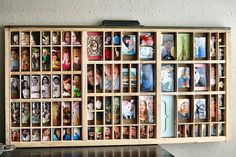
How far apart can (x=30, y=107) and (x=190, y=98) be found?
110 cm

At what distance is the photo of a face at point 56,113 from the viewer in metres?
3.03

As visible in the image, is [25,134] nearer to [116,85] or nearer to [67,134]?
[67,134]

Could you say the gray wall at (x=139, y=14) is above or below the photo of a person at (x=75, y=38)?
above

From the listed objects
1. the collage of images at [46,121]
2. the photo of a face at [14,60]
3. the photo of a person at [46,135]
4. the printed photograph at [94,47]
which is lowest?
the photo of a person at [46,135]

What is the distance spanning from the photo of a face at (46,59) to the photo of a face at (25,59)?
10 centimetres

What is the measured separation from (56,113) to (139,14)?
0.89m

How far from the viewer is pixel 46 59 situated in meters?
3.02

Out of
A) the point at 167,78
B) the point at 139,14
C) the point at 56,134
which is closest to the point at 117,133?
the point at 56,134

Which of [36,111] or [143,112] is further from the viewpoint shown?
[143,112]

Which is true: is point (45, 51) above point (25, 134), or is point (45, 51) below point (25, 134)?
above

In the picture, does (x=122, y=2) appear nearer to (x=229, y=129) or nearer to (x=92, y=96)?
(x=92, y=96)

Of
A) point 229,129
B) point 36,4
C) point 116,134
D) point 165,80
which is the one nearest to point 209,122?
point 229,129

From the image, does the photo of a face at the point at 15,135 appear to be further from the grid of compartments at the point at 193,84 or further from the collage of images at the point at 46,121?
the grid of compartments at the point at 193,84

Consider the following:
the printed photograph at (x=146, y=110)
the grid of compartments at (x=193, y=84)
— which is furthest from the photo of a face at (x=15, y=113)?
the grid of compartments at (x=193, y=84)
